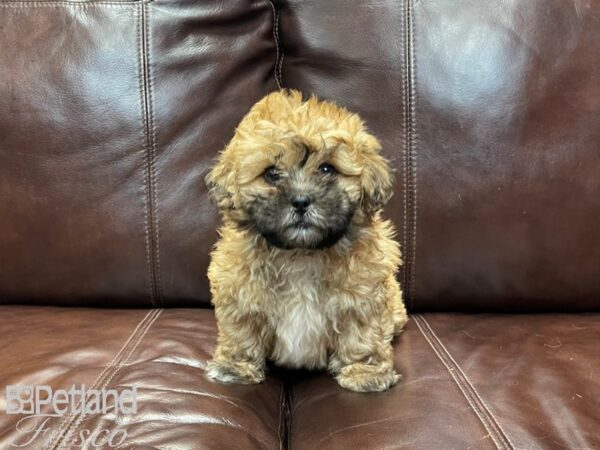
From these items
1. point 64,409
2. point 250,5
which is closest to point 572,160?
point 250,5

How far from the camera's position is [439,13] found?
1.64 m

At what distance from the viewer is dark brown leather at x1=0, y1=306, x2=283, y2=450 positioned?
111cm

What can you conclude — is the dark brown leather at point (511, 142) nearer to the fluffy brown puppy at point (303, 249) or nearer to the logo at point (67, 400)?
the fluffy brown puppy at point (303, 249)

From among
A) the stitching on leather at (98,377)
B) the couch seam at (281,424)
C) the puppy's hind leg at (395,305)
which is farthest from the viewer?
the puppy's hind leg at (395,305)

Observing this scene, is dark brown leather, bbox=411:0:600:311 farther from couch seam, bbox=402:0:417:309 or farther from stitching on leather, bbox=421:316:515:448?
stitching on leather, bbox=421:316:515:448

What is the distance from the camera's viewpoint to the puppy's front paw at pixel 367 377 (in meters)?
1.31

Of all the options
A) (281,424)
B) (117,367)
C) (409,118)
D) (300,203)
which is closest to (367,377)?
(281,424)

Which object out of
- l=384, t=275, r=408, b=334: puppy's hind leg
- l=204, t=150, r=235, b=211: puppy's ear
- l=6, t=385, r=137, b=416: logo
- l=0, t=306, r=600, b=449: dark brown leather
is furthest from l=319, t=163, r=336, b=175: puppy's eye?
l=6, t=385, r=137, b=416: logo

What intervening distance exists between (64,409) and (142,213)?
24.7 inches

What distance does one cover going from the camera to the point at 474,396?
1231mm

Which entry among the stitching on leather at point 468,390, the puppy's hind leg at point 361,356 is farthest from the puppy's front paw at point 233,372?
the stitching on leather at point 468,390

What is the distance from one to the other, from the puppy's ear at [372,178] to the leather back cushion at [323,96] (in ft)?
1.09

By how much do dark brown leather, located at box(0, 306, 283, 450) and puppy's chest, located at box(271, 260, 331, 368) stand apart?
0.12m

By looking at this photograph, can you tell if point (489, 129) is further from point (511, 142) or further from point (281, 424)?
point (281, 424)
